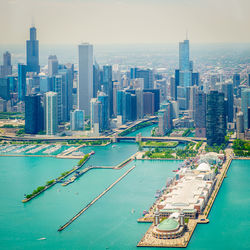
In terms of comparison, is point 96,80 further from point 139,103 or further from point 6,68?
point 6,68

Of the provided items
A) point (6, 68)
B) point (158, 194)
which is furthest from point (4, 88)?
point (158, 194)

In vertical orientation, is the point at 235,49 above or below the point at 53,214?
above

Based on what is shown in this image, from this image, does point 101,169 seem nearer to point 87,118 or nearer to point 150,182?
point 150,182

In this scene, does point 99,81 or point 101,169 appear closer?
point 101,169

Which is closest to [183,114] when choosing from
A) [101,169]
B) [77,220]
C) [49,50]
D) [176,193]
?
[49,50]

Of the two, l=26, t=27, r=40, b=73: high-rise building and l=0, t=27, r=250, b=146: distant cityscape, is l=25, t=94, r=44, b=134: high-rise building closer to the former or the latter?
l=0, t=27, r=250, b=146: distant cityscape

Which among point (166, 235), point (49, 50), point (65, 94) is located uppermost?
point (49, 50)

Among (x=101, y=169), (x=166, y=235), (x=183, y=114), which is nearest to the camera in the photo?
(x=166, y=235)

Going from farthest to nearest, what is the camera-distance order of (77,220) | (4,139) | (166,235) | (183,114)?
(183,114) < (4,139) < (77,220) < (166,235)
